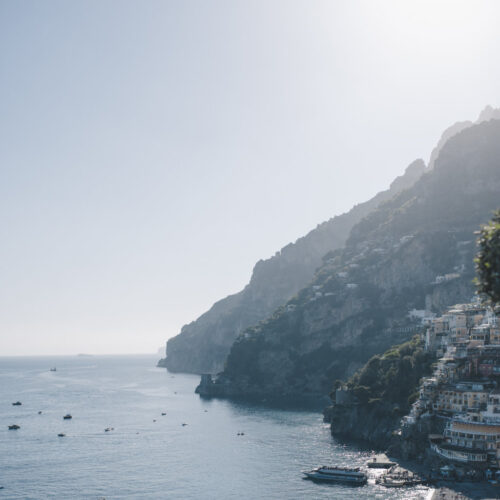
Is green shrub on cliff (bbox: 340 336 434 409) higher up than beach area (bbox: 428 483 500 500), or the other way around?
green shrub on cliff (bbox: 340 336 434 409)

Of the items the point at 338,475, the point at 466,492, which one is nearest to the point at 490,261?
the point at 466,492

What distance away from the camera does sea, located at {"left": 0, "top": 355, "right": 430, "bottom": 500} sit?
273 feet

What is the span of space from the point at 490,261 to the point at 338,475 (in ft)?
215

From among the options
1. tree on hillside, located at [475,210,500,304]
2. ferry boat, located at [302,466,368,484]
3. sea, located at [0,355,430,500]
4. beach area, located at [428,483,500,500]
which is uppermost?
tree on hillside, located at [475,210,500,304]

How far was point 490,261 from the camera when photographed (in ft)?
100

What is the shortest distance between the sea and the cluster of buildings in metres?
12.8

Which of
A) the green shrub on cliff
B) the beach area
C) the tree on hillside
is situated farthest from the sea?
the tree on hillside

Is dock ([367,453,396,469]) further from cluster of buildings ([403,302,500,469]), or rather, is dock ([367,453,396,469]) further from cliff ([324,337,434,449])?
cliff ([324,337,434,449])

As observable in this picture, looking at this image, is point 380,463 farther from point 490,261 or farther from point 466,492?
point 490,261

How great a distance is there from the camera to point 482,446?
8594 centimetres

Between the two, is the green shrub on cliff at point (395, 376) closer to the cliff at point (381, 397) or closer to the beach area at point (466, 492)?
the cliff at point (381, 397)

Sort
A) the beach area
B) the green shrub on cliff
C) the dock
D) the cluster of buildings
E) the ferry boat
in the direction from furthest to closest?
the green shrub on cliff, the dock, the cluster of buildings, the ferry boat, the beach area

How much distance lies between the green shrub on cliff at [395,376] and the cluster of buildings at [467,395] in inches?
212

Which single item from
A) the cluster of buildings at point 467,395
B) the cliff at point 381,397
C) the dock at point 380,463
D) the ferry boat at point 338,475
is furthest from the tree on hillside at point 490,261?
the cliff at point 381,397
